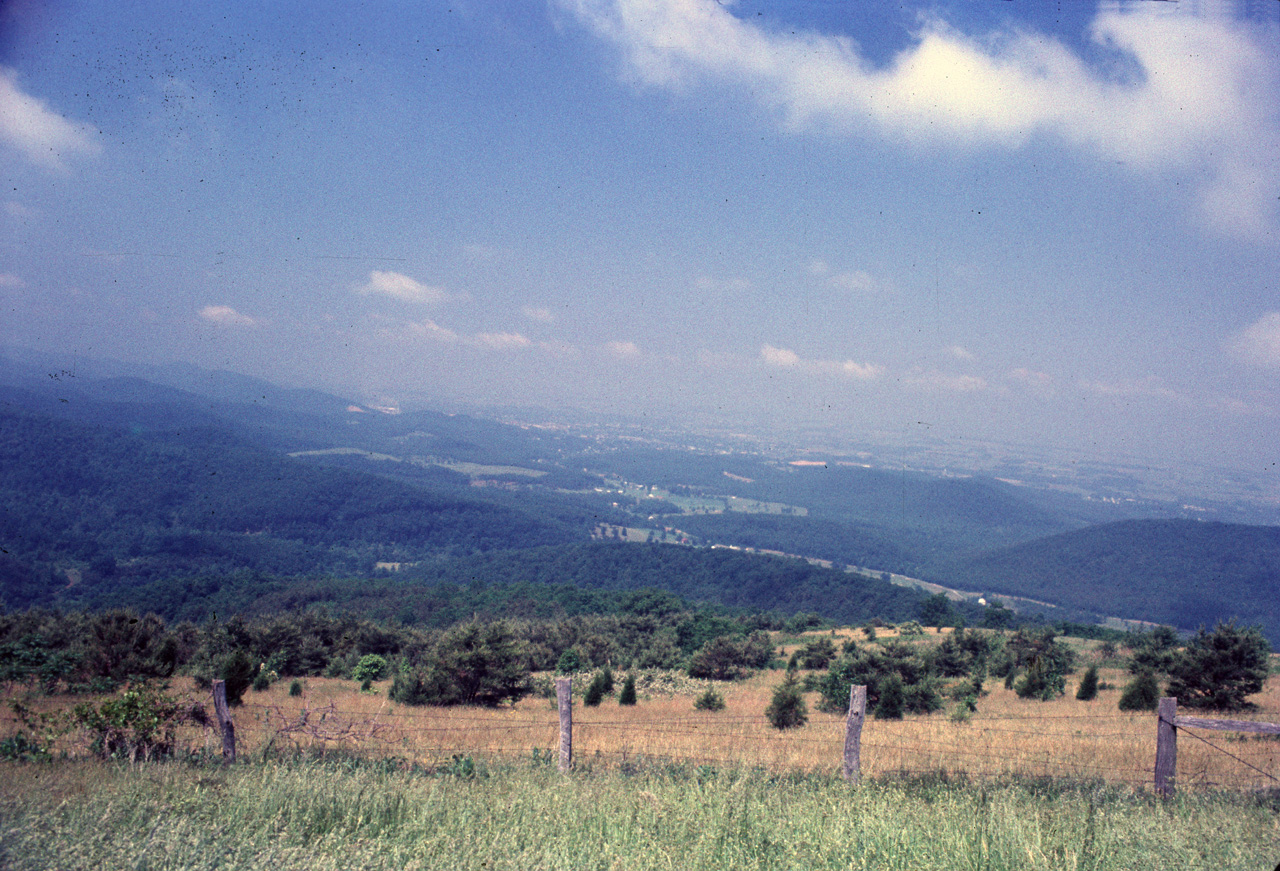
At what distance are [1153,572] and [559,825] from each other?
15606 cm

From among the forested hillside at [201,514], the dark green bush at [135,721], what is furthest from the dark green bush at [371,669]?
the forested hillside at [201,514]

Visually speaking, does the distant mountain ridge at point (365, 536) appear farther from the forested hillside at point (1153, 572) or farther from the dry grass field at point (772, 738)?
the dry grass field at point (772, 738)

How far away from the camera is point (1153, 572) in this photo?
406ft

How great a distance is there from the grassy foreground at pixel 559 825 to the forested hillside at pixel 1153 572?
125053 mm

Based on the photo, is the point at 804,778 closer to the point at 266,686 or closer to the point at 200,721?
the point at 200,721

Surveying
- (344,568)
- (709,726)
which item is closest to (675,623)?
(709,726)

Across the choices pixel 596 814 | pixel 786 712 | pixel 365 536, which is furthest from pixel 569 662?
pixel 365 536

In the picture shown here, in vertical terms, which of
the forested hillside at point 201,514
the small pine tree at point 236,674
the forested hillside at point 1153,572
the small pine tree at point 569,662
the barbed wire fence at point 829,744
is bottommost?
the forested hillside at point 201,514

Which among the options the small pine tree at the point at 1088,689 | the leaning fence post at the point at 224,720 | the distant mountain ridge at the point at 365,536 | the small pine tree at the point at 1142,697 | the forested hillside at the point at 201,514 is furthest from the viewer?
the forested hillside at the point at 201,514

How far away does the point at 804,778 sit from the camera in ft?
20.7

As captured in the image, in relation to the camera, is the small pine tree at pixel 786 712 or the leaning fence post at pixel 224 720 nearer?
the leaning fence post at pixel 224 720

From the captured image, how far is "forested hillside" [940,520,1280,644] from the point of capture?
357ft

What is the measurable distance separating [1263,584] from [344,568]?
17316 centimetres

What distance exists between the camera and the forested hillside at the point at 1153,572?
109 metres
